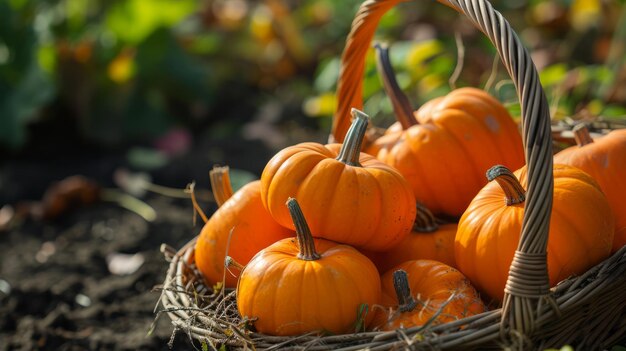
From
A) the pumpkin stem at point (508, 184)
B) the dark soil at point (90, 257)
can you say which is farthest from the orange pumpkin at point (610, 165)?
the dark soil at point (90, 257)

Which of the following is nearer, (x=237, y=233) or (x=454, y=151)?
(x=237, y=233)

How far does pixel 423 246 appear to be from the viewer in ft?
6.14

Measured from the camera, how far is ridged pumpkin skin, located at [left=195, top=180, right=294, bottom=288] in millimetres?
1861

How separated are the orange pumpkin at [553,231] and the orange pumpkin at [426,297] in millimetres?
61

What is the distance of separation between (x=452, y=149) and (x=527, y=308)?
679mm

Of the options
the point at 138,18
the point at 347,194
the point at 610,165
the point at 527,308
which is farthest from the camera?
the point at 138,18

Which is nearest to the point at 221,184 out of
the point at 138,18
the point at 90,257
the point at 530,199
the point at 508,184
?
the point at 508,184

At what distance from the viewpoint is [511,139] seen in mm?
2062

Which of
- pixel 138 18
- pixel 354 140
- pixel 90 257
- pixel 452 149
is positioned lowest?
pixel 90 257

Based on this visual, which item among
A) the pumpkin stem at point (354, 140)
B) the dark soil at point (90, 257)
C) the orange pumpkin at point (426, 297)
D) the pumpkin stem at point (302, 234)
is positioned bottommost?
the dark soil at point (90, 257)

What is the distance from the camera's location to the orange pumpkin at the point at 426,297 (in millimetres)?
1555

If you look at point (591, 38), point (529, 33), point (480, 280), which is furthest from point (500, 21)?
point (529, 33)

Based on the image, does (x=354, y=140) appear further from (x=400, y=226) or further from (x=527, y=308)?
(x=527, y=308)

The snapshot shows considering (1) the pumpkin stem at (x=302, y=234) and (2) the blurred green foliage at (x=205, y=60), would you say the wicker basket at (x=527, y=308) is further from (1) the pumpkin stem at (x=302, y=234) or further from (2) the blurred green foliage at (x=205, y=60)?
(2) the blurred green foliage at (x=205, y=60)
